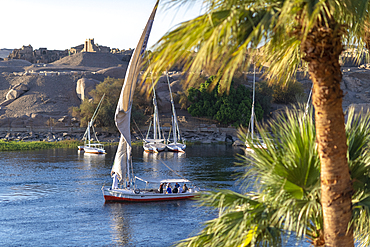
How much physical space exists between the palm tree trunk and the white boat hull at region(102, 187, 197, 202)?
73.3ft

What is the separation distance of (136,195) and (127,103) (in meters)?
8.90

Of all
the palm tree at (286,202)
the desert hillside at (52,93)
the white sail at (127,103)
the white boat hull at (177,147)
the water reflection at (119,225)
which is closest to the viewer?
the palm tree at (286,202)

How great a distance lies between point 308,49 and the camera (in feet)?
12.9

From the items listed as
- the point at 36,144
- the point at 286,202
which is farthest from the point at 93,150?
the point at 286,202

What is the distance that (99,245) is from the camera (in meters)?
18.3

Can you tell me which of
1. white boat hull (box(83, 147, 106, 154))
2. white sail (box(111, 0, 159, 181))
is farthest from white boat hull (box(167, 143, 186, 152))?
white sail (box(111, 0, 159, 181))

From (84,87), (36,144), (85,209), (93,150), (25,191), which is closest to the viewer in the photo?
(85,209)

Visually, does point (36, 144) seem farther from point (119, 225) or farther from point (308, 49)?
point (308, 49)

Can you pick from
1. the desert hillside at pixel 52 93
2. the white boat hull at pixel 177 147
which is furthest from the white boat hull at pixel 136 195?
the desert hillside at pixel 52 93

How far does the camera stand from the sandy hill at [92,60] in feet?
383

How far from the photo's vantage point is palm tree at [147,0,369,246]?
11.5ft

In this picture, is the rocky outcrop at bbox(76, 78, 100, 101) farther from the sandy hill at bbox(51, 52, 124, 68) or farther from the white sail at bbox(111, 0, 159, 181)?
the white sail at bbox(111, 0, 159, 181)

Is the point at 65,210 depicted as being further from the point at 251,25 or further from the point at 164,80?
the point at 164,80

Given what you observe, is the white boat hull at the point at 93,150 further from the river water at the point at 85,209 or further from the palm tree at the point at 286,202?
the palm tree at the point at 286,202
